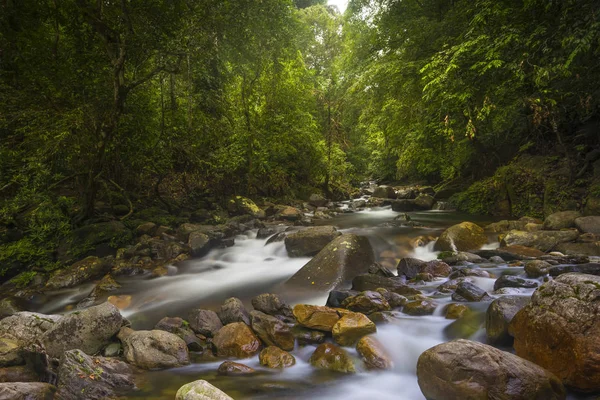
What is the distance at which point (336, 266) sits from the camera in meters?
6.69

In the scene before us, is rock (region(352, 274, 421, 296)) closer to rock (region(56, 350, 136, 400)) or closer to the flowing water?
the flowing water

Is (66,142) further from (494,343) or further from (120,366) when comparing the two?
(494,343)

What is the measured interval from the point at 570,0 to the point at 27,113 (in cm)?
1120

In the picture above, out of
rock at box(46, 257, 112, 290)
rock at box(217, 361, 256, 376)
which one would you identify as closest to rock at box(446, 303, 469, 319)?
rock at box(217, 361, 256, 376)

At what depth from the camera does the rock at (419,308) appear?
15.8 feet

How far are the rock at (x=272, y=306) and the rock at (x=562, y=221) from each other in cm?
754

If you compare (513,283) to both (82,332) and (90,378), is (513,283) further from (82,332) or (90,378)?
(82,332)

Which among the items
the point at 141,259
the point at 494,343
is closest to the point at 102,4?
the point at 141,259

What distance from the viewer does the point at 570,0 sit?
5.77 metres

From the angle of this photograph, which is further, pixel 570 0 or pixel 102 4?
pixel 102 4

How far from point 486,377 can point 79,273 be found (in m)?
8.07

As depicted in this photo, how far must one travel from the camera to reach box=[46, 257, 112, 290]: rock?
7109 mm

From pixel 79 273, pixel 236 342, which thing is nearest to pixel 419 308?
pixel 236 342

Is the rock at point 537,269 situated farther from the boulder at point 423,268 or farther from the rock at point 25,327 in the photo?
the rock at point 25,327
